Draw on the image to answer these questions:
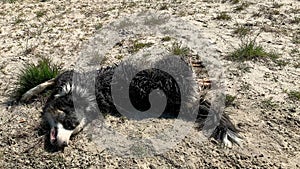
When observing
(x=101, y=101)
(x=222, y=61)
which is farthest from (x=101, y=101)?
(x=222, y=61)

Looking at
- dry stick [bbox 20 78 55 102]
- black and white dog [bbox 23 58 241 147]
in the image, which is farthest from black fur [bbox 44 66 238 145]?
dry stick [bbox 20 78 55 102]

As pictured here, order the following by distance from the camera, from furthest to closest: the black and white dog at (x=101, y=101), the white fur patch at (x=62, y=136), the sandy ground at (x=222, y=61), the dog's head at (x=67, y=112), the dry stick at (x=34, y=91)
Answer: the dry stick at (x=34, y=91) < the black and white dog at (x=101, y=101) < the dog's head at (x=67, y=112) < the white fur patch at (x=62, y=136) < the sandy ground at (x=222, y=61)

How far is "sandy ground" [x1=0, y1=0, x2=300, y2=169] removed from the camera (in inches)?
179

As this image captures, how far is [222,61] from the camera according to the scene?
6430 millimetres

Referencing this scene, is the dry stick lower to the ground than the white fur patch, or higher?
higher

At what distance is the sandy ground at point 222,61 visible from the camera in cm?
454

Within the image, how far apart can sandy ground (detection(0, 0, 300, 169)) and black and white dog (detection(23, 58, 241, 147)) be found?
204 mm

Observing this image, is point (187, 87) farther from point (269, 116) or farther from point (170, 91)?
point (269, 116)

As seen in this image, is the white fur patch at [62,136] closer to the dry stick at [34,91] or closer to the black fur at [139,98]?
the black fur at [139,98]

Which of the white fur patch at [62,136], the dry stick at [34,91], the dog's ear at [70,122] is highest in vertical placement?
the dry stick at [34,91]

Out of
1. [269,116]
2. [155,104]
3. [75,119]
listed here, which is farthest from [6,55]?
[269,116]

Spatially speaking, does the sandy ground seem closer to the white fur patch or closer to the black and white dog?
the white fur patch

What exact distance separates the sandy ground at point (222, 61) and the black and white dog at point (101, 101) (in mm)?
204

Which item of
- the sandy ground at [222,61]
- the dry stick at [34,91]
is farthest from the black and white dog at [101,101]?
the dry stick at [34,91]
